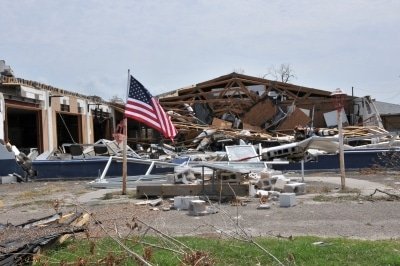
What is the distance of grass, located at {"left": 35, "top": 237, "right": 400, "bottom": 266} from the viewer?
20.8 feet

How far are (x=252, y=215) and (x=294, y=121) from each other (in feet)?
84.3

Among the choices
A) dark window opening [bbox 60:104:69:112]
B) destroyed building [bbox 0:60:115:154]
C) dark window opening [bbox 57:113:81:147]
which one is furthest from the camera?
dark window opening [bbox 57:113:81:147]

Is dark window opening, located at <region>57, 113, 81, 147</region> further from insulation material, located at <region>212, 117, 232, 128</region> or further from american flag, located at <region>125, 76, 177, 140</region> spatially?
american flag, located at <region>125, 76, 177, 140</region>

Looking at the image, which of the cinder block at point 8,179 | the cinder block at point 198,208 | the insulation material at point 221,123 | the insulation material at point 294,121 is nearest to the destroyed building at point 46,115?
the cinder block at point 8,179

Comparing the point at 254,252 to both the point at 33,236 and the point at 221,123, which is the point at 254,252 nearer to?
the point at 33,236

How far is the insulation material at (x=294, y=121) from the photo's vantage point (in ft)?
118

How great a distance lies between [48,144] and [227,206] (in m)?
23.9

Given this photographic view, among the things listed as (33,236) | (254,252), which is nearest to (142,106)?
(33,236)

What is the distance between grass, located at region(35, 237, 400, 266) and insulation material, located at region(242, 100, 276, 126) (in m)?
28.8

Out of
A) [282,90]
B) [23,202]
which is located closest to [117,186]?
[23,202]

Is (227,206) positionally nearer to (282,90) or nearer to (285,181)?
(285,181)

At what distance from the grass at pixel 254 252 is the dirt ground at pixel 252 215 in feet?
1.10

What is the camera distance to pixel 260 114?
121 feet

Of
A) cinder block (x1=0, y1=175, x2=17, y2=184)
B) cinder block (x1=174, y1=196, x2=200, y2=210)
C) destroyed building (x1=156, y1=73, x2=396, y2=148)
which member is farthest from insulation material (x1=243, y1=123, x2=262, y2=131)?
cinder block (x1=174, y1=196, x2=200, y2=210)
